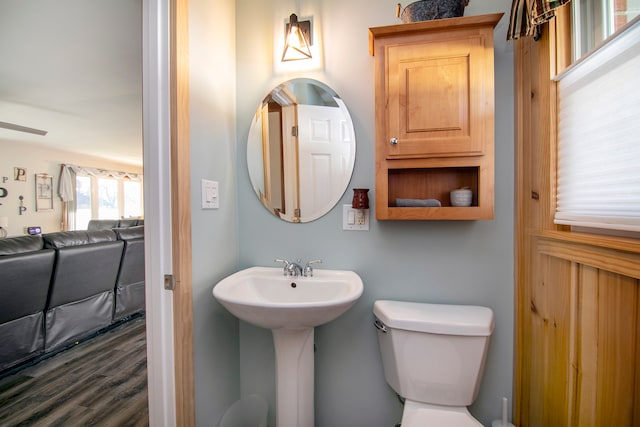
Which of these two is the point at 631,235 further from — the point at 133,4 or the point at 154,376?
the point at 133,4

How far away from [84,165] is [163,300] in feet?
21.2

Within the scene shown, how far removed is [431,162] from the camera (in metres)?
1.05

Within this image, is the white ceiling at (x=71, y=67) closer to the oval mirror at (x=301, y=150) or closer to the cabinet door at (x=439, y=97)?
the oval mirror at (x=301, y=150)

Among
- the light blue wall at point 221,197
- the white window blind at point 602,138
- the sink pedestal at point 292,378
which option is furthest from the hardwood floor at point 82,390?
the white window blind at point 602,138

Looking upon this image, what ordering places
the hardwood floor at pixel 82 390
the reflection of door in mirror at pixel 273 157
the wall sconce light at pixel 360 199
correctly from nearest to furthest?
the wall sconce light at pixel 360 199 < the reflection of door in mirror at pixel 273 157 < the hardwood floor at pixel 82 390

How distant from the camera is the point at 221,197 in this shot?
1.27m

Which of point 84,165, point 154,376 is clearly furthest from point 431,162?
point 84,165

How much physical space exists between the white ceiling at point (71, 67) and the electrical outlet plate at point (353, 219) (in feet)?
5.53

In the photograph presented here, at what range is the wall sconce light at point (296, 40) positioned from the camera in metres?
1.26

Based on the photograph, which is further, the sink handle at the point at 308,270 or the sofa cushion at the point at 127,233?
the sofa cushion at the point at 127,233

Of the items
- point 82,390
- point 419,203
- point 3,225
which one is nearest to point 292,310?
point 419,203

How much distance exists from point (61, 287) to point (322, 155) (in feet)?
7.82

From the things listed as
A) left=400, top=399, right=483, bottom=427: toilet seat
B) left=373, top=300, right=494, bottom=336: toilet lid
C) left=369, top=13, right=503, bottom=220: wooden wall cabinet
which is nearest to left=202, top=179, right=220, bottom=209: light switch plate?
left=369, top=13, right=503, bottom=220: wooden wall cabinet

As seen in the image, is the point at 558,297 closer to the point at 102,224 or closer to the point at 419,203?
the point at 419,203
